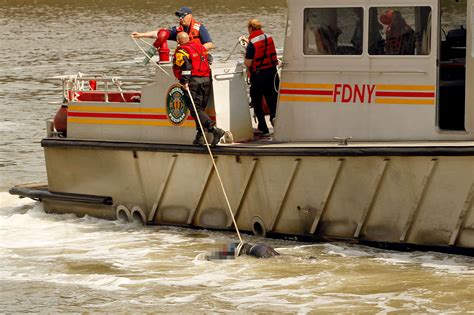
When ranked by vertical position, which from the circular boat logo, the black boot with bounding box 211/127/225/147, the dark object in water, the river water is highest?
the circular boat logo

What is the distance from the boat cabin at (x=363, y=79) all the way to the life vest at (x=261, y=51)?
0.61 feet

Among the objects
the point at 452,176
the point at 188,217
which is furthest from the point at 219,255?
the point at 452,176

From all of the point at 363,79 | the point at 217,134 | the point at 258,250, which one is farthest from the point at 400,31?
the point at 258,250

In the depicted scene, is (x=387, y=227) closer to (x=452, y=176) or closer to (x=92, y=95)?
(x=452, y=176)

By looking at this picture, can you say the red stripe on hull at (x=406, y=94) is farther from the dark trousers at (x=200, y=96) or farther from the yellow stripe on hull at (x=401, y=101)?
the dark trousers at (x=200, y=96)

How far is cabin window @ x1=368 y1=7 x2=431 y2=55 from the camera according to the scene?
470 inches

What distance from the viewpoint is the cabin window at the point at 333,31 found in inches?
481

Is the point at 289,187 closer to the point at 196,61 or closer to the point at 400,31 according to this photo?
the point at 196,61

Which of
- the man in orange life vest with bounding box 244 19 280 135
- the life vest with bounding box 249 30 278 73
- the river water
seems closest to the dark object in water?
the river water

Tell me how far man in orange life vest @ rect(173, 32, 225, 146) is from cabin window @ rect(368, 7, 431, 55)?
178cm

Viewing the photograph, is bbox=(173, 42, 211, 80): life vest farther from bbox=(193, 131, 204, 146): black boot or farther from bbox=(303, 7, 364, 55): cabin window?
bbox=(303, 7, 364, 55): cabin window

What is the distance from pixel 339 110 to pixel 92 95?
3.23 metres

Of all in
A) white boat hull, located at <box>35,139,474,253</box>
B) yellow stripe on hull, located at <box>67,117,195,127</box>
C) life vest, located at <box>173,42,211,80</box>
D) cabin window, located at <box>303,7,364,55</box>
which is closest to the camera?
white boat hull, located at <box>35,139,474,253</box>

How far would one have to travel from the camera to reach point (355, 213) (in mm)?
12172
